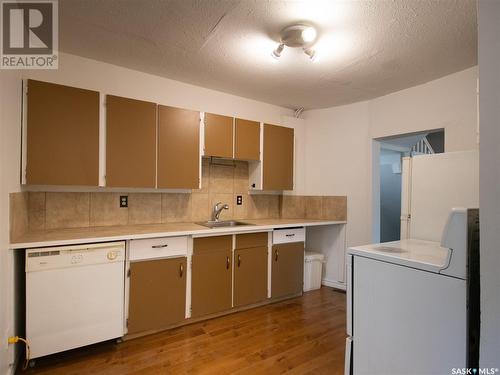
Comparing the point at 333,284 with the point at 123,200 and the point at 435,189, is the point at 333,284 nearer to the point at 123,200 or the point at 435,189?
the point at 435,189

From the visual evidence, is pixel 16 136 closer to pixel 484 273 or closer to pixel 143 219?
pixel 143 219

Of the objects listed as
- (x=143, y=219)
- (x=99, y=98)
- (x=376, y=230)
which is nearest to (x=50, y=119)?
(x=99, y=98)

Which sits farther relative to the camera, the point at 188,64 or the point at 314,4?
the point at 188,64

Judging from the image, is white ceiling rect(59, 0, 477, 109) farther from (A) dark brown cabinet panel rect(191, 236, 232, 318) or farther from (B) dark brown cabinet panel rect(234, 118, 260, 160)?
(A) dark brown cabinet panel rect(191, 236, 232, 318)

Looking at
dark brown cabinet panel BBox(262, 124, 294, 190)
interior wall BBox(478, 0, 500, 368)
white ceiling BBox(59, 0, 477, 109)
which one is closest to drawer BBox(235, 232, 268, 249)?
dark brown cabinet panel BBox(262, 124, 294, 190)

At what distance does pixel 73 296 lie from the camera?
1.86 m

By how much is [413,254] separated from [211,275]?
1.75 m

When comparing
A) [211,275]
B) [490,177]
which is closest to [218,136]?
[211,275]

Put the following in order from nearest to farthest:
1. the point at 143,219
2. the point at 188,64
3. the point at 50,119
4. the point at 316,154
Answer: the point at 50,119, the point at 188,64, the point at 143,219, the point at 316,154

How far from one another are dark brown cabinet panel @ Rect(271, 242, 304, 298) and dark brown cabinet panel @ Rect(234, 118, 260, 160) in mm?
1106

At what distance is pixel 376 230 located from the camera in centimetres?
332

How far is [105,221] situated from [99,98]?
1.15 m

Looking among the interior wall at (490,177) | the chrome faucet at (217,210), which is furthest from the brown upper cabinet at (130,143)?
the interior wall at (490,177)

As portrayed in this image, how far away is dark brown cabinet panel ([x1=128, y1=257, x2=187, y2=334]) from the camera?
2.12 meters
